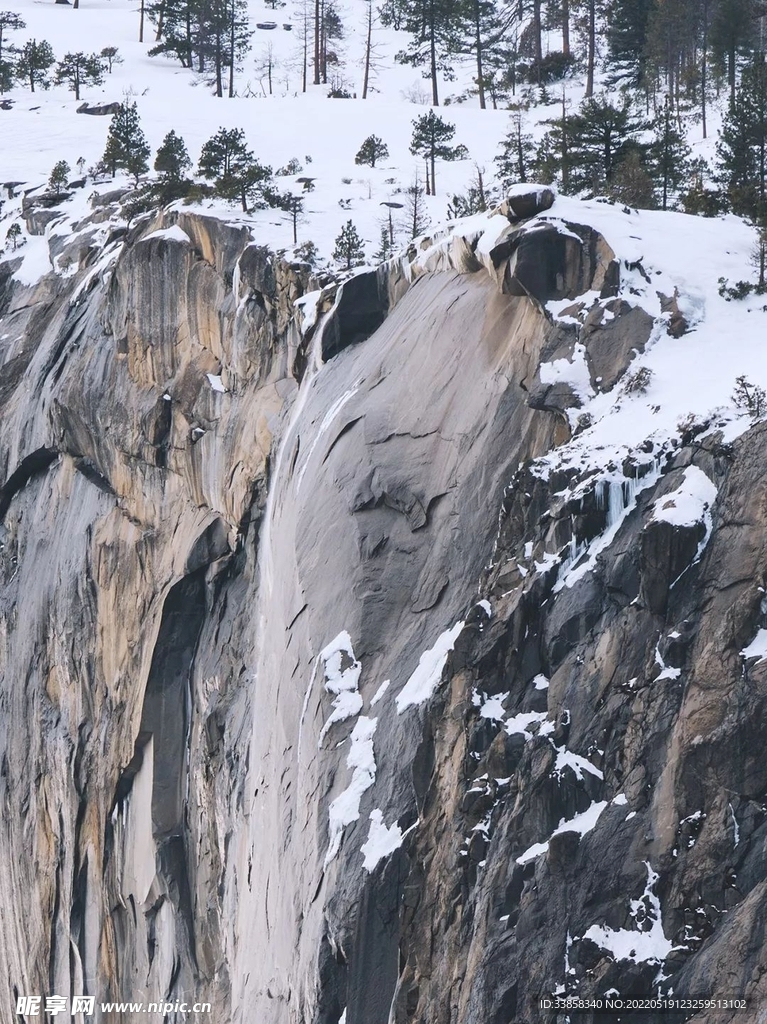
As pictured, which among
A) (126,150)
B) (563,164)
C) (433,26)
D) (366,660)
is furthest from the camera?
(433,26)

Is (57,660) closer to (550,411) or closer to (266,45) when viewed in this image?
(550,411)

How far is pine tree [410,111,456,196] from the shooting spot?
4756 cm

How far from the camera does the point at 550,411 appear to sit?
1992 cm

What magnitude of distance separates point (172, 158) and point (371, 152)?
27.8 feet

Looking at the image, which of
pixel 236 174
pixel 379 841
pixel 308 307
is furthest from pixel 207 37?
pixel 379 841

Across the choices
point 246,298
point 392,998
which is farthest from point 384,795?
point 246,298

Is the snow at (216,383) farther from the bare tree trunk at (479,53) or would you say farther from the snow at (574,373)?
the bare tree trunk at (479,53)

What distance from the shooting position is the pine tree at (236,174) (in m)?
38.1

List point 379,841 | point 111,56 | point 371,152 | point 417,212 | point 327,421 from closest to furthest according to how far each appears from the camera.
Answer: point 379,841
point 327,421
point 417,212
point 371,152
point 111,56

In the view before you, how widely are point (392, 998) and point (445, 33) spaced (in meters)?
58.2

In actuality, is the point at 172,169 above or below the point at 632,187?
above

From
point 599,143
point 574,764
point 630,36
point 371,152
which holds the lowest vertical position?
point 574,764

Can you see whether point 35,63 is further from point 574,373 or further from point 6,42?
point 574,373

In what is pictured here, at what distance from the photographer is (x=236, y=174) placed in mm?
41875
